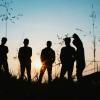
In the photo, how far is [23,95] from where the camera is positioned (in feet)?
24.1

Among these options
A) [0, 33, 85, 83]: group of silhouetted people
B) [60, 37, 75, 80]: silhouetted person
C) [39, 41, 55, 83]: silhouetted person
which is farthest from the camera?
[39, 41, 55, 83]: silhouetted person

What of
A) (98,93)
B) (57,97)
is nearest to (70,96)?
(57,97)

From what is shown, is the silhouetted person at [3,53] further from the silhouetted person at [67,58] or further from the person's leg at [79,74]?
the person's leg at [79,74]

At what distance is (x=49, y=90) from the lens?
7.70 metres

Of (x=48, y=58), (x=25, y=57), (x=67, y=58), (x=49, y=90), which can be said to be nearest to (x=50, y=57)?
(x=48, y=58)

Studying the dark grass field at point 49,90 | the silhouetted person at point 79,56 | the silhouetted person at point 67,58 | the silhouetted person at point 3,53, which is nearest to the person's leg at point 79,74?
the silhouetted person at point 79,56

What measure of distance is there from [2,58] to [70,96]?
4146mm

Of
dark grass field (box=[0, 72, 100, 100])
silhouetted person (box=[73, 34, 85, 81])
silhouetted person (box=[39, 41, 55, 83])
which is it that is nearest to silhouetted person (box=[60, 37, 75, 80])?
silhouetted person (box=[73, 34, 85, 81])

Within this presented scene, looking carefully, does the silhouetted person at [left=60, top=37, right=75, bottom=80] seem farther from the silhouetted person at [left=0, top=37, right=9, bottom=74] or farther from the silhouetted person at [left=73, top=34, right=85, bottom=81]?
the silhouetted person at [left=0, top=37, right=9, bottom=74]

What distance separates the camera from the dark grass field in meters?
7.21

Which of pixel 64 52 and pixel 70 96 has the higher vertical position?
pixel 64 52

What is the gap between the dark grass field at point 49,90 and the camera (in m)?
7.21

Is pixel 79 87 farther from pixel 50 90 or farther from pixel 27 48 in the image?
pixel 27 48

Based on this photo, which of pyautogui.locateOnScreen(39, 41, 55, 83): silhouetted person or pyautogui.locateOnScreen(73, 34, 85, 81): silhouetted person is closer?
pyautogui.locateOnScreen(73, 34, 85, 81): silhouetted person
